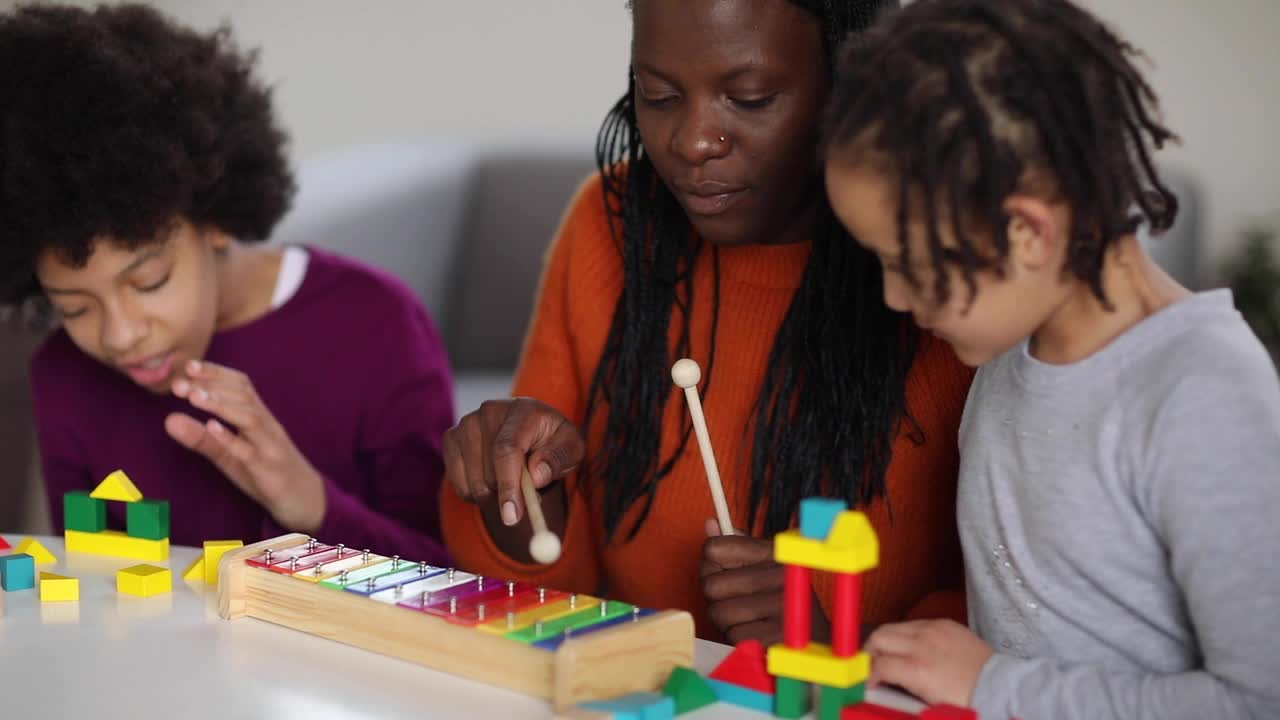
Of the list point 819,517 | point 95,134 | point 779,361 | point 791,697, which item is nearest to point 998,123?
point 819,517

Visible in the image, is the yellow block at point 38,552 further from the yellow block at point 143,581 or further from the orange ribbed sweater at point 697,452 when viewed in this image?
the orange ribbed sweater at point 697,452

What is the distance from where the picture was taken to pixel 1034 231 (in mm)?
806

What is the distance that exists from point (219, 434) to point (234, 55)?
512mm

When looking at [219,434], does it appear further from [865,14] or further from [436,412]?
[865,14]

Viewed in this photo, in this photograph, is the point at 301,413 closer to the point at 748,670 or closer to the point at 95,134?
the point at 95,134

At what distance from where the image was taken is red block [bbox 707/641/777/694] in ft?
2.74

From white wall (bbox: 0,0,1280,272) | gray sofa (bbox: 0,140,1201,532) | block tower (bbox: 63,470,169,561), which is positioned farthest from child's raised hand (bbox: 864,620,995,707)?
white wall (bbox: 0,0,1280,272)

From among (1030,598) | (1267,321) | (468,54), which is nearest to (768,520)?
(1030,598)

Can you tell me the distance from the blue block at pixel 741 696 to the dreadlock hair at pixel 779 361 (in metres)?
0.33

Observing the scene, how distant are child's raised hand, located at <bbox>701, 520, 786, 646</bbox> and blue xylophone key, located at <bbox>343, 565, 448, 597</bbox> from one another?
19cm

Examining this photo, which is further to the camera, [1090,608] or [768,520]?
[768,520]

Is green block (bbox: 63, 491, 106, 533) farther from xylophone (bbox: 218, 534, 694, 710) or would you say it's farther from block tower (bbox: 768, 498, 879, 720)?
block tower (bbox: 768, 498, 879, 720)

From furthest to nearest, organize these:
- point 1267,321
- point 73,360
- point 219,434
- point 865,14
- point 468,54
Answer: point 468,54, point 1267,321, point 73,360, point 219,434, point 865,14

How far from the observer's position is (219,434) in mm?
1368
